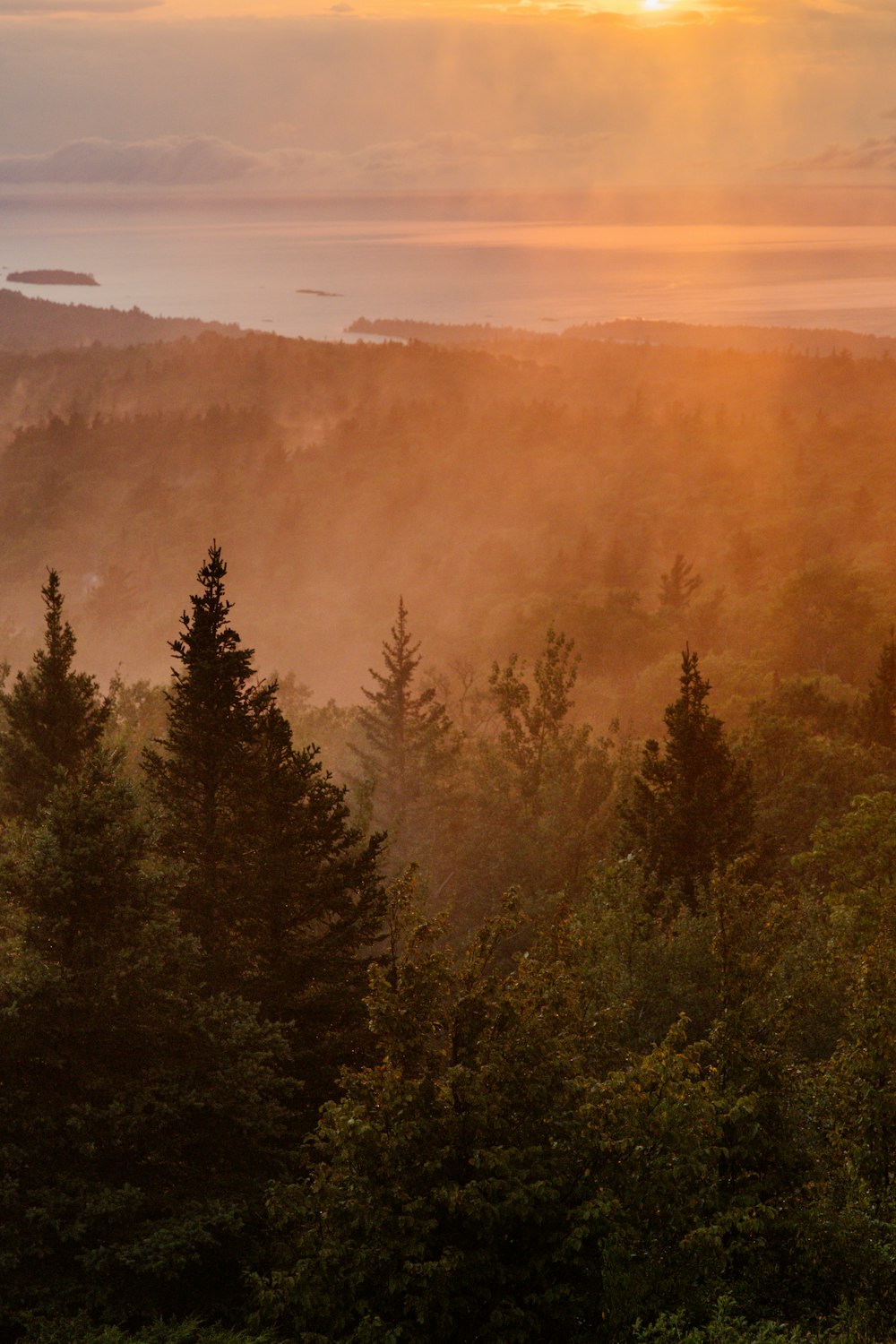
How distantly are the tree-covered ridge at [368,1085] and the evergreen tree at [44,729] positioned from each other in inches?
3.0

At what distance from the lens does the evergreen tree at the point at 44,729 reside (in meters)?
28.8

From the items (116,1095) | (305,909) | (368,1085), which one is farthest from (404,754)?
(368,1085)

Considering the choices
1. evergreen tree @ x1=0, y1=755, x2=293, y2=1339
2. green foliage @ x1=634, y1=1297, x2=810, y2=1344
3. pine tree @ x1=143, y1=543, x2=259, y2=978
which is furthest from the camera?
pine tree @ x1=143, y1=543, x2=259, y2=978

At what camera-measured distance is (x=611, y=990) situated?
854 inches

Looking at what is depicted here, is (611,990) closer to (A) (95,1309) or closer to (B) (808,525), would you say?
(A) (95,1309)

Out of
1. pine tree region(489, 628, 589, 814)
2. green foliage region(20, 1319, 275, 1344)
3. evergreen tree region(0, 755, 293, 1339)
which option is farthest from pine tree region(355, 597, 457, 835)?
green foliage region(20, 1319, 275, 1344)

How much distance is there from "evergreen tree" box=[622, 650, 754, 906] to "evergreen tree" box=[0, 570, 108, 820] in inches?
586

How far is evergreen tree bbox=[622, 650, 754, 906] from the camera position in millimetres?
34312

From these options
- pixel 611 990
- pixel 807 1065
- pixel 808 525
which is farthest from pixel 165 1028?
pixel 808 525

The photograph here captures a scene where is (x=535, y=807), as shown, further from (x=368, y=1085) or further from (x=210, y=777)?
(x=368, y=1085)

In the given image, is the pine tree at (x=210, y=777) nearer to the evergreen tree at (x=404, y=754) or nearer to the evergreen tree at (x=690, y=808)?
the evergreen tree at (x=690, y=808)

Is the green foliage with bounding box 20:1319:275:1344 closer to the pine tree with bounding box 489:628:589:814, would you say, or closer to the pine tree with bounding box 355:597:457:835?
the pine tree with bounding box 355:597:457:835

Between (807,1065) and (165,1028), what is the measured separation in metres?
10.0

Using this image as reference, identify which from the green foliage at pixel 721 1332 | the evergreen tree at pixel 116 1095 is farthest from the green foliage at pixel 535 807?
the green foliage at pixel 721 1332
